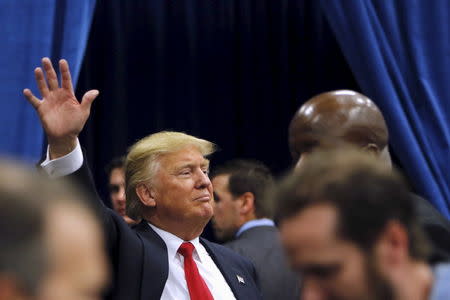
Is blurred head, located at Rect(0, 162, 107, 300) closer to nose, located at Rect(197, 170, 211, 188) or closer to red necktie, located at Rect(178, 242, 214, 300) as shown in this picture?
red necktie, located at Rect(178, 242, 214, 300)

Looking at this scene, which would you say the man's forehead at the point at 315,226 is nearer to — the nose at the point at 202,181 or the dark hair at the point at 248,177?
the nose at the point at 202,181

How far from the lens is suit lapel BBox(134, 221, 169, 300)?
3219 mm

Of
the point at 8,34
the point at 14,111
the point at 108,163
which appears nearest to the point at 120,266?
the point at 14,111

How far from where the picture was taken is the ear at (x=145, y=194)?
3639 mm

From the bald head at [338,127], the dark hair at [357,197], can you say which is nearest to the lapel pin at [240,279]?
the bald head at [338,127]

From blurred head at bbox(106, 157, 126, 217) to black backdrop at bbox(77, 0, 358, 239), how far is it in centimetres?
7

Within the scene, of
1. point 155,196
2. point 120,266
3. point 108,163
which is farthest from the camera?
point 108,163

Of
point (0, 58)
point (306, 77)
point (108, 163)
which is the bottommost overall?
point (108, 163)

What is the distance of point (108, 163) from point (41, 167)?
2.07 metres

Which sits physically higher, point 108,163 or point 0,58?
point 0,58

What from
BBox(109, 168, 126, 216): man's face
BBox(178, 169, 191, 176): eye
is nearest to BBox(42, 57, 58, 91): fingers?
BBox(178, 169, 191, 176): eye

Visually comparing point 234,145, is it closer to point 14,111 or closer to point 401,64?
point 401,64

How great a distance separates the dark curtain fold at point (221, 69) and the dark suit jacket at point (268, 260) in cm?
77

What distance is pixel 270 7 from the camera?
518 cm
